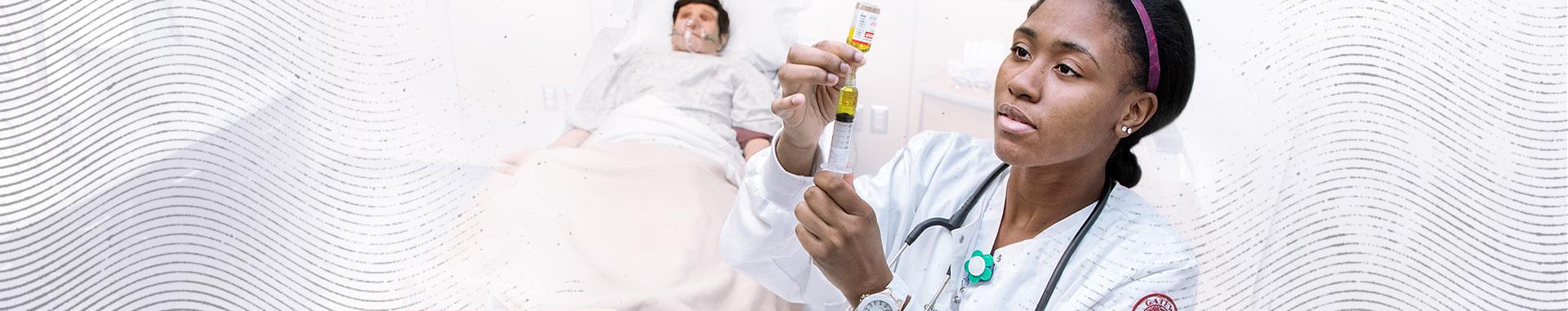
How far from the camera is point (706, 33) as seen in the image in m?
1.86

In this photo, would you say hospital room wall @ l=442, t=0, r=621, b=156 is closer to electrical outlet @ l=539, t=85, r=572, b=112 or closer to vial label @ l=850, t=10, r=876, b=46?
electrical outlet @ l=539, t=85, r=572, b=112

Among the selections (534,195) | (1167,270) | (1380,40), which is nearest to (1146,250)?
(1167,270)

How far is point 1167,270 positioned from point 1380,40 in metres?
0.31

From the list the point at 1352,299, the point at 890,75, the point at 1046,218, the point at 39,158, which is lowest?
the point at 1352,299

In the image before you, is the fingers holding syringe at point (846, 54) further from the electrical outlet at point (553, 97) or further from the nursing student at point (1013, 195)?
the electrical outlet at point (553, 97)

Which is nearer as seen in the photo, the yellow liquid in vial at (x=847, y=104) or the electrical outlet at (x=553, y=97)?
the yellow liquid in vial at (x=847, y=104)

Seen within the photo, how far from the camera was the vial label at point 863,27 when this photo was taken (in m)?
0.90

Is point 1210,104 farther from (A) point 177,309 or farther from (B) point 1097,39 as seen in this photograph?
(A) point 177,309

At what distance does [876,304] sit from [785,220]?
161mm

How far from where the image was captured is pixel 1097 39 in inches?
36.3
